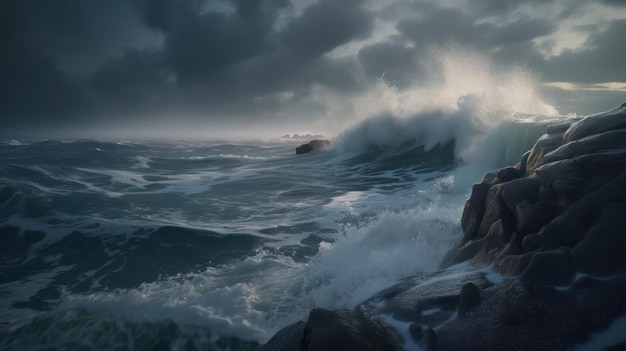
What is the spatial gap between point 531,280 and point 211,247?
6.61 metres

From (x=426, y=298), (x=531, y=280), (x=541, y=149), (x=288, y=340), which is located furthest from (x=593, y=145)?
(x=288, y=340)

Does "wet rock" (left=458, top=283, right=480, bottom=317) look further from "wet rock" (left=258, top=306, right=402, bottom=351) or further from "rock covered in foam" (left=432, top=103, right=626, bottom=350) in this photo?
"wet rock" (left=258, top=306, right=402, bottom=351)

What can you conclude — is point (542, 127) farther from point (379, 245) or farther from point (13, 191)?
point (13, 191)

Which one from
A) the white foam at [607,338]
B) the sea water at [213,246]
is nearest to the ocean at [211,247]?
the sea water at [213,246]

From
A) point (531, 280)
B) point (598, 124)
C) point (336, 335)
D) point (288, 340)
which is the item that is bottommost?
point (288, 340)

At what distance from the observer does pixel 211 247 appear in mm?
8031

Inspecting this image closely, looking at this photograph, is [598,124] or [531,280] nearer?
[531,280]

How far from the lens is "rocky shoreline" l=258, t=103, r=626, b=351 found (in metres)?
2.87

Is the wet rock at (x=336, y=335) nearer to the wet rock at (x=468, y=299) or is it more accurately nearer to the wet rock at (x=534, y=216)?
the wet rock at (x=468, y=299)

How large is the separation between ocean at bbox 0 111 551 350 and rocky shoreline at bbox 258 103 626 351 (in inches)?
56.9

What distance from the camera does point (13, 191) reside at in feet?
41.7

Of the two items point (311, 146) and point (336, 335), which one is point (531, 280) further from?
point (311, 146)

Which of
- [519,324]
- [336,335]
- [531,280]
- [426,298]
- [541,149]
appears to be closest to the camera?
[336,335]

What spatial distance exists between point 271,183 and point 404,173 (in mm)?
6687
